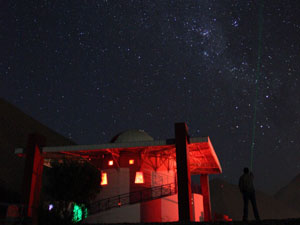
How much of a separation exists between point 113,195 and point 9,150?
52373 millimetres

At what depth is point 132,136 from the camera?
27953mm

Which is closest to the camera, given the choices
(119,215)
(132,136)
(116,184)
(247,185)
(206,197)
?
(247,185)

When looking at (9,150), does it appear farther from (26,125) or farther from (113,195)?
(113,195)

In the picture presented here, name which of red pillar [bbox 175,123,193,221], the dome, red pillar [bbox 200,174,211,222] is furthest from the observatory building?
red pillar [bbox 200,174,211,222]

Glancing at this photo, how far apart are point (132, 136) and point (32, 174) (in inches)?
356

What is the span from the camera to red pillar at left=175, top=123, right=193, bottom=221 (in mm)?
18172

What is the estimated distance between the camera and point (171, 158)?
91.0 feet

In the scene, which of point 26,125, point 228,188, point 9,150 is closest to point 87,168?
point 9,150

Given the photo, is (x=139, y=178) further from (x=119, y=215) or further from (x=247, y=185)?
(x=247, y=185)

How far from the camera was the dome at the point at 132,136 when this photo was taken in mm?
27625

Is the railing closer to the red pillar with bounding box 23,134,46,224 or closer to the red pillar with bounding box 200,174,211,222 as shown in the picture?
the red pillar with bounding box 23,134,46,224

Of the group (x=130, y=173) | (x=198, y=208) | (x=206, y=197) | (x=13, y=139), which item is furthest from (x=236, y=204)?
(x=130, y=173)

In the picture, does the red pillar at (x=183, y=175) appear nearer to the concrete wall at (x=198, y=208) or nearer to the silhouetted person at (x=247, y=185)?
the silhouetted person at (x=247, y=185)

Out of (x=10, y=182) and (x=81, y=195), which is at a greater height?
(x=10, y=182)
